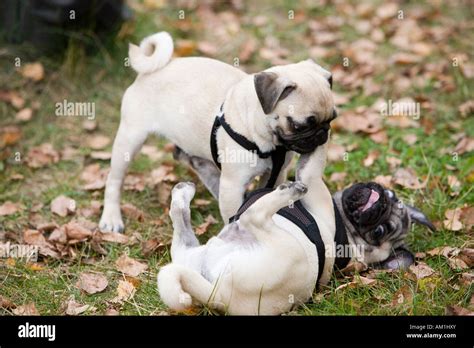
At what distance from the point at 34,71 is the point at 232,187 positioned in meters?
3.07

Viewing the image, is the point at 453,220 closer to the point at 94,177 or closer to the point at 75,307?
the point at 75,307

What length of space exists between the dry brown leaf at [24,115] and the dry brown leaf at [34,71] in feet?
1.17

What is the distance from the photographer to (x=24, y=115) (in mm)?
6188

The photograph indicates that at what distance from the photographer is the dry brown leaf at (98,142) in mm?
5953

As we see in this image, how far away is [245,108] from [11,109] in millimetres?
2963

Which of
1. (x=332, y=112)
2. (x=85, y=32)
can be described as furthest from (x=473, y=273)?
(x=85, y=32)

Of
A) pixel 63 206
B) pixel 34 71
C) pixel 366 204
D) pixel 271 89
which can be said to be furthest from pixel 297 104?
pixel 34 71

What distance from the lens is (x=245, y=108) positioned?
4.12 meters

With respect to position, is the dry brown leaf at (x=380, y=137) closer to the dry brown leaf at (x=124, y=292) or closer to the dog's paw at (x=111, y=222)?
the dog's paw at (x=111, y=222)

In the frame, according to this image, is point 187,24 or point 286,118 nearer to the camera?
point 286,118

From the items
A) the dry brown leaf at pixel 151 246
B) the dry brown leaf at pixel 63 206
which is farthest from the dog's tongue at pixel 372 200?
the dry brown leaf at pixel 63 206

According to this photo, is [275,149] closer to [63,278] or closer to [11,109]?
[63,278]
